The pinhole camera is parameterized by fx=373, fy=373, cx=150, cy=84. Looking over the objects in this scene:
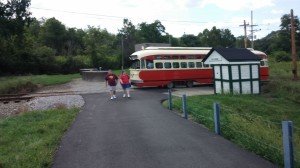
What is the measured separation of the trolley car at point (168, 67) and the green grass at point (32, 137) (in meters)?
12.4

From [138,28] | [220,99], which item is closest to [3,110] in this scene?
[220,99]

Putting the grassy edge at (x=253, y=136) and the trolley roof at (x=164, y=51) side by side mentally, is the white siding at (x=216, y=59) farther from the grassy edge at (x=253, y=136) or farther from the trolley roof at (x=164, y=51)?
the grassy edge at (x=253, y=136)

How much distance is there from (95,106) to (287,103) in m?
12.6

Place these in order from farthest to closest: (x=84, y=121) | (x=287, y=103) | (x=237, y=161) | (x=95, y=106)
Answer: (x=287, y=103) → (x=95, y=106) → (x=84, y=121) → (x=237, y=161)

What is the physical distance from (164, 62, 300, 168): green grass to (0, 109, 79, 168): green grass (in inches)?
187

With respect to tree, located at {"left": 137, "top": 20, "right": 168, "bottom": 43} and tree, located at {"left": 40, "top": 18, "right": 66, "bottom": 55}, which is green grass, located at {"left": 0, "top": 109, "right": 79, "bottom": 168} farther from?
tree, located at {"left": 137, "top": 20, "right": 168, "bottom": 43}

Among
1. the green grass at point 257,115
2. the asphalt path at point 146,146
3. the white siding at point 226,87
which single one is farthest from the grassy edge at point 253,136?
the white siding at point 226,87

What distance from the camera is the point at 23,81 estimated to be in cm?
3319

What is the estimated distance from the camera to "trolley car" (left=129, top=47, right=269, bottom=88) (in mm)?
28348

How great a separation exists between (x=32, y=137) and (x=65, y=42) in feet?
264

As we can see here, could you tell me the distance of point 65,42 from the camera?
291 feet

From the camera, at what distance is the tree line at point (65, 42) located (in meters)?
39.6

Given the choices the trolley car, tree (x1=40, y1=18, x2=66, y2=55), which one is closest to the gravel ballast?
the trolley car

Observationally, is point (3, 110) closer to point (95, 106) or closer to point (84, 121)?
point (95, 106)
